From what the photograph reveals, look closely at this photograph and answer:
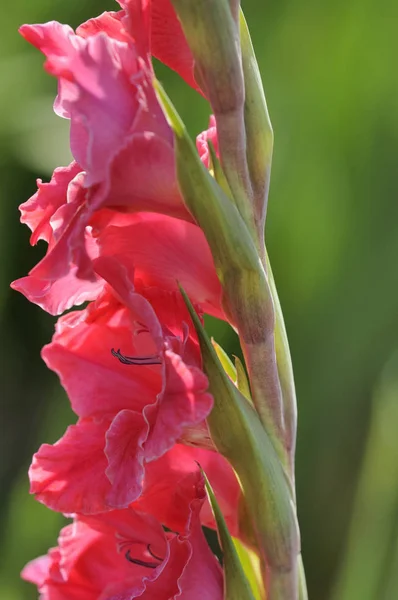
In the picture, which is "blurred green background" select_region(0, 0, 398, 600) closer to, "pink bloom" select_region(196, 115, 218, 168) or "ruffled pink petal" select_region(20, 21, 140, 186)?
"pink bloom" select_region(196, 115, 218, 168)

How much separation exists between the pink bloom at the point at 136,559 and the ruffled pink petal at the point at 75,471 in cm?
7

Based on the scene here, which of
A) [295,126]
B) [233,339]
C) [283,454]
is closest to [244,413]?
[283,454]

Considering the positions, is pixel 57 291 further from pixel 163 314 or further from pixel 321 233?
pixel 321 233

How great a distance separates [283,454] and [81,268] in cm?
21

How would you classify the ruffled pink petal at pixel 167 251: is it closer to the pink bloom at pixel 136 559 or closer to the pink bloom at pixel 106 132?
the pink bloom at pixel 106 132

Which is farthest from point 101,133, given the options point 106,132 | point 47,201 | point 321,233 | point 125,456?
point 321,233

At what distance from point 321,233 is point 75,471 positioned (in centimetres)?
109

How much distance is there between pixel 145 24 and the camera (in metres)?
0.59

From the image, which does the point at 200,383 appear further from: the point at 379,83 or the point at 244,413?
the point at 379,83

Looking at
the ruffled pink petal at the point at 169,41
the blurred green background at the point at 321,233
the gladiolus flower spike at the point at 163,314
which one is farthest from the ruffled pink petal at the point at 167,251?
the blurred green background at the point at 321,233

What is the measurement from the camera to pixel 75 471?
0.64 metres

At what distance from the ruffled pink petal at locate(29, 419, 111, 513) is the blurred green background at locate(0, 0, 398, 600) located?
0.91m

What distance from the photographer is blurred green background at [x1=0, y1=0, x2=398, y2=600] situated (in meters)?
1.66

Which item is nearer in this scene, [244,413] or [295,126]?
[244,413]
